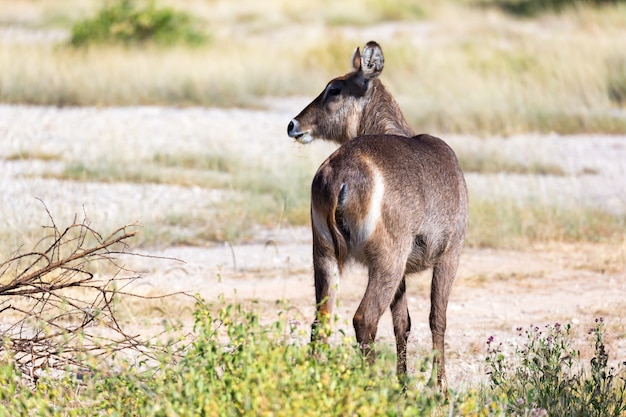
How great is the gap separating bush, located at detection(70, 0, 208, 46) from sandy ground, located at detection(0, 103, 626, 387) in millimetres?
5211

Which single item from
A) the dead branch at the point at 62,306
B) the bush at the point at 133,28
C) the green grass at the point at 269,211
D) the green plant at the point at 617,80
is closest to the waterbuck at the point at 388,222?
the dead branch at the point at 62,306

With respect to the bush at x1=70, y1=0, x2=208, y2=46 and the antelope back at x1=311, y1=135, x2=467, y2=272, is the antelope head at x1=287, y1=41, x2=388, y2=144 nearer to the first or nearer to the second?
the antelope back at x1=311, y1=135, x2=467, y2=272

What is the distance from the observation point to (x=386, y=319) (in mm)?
8633

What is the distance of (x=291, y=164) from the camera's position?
45.6 ft

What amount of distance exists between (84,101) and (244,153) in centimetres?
456

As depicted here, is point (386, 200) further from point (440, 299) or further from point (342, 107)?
point (342, 107)

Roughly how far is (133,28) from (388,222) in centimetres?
1867

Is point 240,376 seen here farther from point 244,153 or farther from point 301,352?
point 244,153

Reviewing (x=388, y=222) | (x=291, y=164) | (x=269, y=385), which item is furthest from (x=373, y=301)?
(x=291, y=164)

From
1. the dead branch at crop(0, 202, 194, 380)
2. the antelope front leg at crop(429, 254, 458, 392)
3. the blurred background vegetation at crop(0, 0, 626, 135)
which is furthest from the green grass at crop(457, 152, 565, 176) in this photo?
the antelope front leg at crop(429, 254, 458, 392)

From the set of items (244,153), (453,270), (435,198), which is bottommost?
(244,153)

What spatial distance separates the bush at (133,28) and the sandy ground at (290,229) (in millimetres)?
5211

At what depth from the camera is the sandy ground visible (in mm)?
8586

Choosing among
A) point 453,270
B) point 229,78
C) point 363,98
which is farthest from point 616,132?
point 453,270
